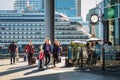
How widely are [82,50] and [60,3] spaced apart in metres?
173

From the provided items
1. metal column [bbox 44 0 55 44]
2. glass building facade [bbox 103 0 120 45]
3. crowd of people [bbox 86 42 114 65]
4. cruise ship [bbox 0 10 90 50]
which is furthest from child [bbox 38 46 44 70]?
cruise ship [bbox 0 10 90 50]

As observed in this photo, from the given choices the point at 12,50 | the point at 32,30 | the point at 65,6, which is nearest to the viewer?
the point at 12,50

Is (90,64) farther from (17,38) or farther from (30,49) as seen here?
(17,38)

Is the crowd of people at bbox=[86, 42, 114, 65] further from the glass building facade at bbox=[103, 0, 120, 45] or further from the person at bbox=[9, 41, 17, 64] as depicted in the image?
the glass building facade at bbox=[103, 0, 120, 45]

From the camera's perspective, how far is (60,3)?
193250 millimetres

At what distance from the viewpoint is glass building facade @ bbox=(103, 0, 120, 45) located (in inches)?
1176

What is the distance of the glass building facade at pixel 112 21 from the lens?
2986 centimetres

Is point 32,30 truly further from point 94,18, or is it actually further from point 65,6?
point 65,6

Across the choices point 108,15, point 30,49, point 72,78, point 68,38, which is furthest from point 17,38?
point 72,78

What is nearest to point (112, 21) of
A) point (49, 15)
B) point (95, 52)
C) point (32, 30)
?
point (49, 15)

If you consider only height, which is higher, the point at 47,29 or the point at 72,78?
the point at 47,29

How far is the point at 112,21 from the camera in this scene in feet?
102

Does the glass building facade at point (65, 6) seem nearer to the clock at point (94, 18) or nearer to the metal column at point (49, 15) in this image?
the clock at point (94, 18)

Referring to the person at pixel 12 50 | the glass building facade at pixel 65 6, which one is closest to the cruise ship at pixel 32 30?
the person at pixel 12 50
